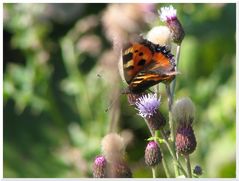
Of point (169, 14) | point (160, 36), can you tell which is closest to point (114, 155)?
point (160, 36)

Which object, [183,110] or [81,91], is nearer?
[183,110]

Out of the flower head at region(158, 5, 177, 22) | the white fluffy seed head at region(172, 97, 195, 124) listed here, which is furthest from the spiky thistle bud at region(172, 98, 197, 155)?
the flower head at region(158, 5, 177, 22)

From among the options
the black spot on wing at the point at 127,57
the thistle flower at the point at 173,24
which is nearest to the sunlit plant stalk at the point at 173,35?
the thistle flower at the point at 173,24

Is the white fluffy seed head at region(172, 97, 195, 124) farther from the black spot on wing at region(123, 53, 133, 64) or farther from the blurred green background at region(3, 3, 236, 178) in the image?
the blurred green background at region(3, 3, 236, 178)

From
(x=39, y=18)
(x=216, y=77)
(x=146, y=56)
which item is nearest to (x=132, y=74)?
(x=146, y=56)

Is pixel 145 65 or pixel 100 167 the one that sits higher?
pixel 145 65

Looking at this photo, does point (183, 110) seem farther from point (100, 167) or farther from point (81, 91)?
point (81, 91)

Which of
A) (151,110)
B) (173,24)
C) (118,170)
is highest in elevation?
(173,24)

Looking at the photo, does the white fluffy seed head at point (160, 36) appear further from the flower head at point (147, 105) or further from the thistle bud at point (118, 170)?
the thistle bud at point (118, 170)

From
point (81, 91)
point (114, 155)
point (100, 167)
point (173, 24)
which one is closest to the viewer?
point (114, 155)
